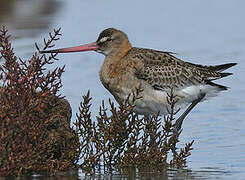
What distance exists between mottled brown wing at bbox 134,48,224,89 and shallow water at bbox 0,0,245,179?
0.74m

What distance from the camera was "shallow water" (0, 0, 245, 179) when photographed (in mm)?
9742

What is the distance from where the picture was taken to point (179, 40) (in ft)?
51.8

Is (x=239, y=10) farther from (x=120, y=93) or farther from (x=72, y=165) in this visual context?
(x=72, y=165)

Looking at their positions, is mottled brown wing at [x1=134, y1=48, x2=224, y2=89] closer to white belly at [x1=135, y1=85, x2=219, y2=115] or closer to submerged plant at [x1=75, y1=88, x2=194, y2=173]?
white belly at [x1=135, y1=85, x2=219, y2=115]

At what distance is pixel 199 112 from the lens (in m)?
11.6

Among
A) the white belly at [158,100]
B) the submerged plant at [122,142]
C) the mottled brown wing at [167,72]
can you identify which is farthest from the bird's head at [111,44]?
the submerged plant at [122,142]

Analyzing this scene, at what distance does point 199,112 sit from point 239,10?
22.6 feet

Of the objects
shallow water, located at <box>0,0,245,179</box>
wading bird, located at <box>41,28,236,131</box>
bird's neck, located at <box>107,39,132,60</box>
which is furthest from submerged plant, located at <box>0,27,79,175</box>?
bird's neck, located at <box>107,39,132,60</box>

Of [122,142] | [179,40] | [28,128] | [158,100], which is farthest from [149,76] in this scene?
[179,40]

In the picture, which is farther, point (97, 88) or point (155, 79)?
point (97, 88)

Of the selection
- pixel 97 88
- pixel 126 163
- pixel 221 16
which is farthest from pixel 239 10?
pixel 126 163

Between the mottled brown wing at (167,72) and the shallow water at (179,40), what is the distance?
0.74 m

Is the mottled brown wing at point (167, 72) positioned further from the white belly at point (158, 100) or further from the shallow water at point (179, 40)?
the shallow water at point (179, 40)

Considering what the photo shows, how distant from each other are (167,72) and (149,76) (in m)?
0.39
